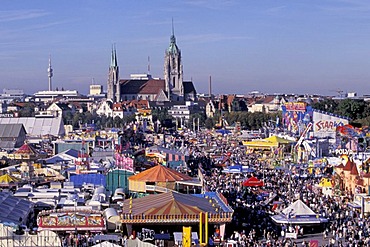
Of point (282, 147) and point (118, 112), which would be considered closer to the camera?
point (282, 147)

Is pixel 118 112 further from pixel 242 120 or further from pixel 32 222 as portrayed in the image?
pixel 32 222

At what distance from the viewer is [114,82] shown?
115 meters

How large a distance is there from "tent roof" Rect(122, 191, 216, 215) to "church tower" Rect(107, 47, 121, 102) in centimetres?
9469

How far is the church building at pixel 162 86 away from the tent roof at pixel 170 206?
91488mm

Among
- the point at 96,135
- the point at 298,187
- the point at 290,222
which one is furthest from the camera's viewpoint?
the point at 96,135

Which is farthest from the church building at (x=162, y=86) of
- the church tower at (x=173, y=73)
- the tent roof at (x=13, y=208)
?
the tent roof at (x=13, y=208)

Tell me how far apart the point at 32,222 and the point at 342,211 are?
9.40 m

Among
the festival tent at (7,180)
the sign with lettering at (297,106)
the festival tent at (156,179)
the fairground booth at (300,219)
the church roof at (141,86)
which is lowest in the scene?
the fairground booth at (300,219)

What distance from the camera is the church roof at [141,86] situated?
11796cm

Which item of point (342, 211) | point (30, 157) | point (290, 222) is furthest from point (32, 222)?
point (30, 157)

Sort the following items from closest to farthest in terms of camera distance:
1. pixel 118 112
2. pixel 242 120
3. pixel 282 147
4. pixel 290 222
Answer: pixel 290 222
pixel 282 147
pixel 242 120
pixel 118 112

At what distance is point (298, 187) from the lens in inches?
1137

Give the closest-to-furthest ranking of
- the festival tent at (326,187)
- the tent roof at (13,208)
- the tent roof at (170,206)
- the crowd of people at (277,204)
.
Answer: the tent roof at (170,206) → the tent roof at (13,208) → the crowd of people at (277,204) → the festival tent at (326,187)

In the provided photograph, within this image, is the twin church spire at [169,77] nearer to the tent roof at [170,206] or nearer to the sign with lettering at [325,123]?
the sign with lettering at [325,123]
